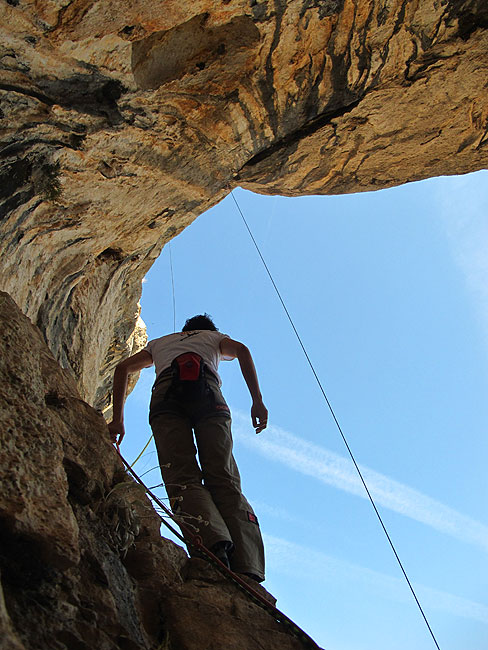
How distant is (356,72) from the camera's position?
177 inches

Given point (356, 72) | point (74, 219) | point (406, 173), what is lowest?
point (74, 219)

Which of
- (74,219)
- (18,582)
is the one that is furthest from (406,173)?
(18,582)

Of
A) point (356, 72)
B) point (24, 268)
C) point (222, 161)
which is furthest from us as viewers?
point (222, 161)

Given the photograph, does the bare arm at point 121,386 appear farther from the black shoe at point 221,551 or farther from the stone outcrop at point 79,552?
the black shoe at point 221,551

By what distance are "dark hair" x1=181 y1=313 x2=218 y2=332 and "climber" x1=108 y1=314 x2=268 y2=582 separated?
0.19 m

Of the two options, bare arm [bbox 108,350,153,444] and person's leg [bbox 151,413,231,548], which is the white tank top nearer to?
bare arm [bbox 108,350,153,444]

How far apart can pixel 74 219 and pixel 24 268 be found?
614 millimetres

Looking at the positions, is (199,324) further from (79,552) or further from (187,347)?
(79,552)

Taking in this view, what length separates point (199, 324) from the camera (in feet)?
16.1

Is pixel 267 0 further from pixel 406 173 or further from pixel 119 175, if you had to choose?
pixel 406 173

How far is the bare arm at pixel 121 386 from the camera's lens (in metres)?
4.12

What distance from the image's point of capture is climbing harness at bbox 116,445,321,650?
8.30 ft

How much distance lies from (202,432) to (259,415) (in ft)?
1.58

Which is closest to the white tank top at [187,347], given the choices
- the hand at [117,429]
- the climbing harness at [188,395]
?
the climbing harness at [188,395]
